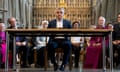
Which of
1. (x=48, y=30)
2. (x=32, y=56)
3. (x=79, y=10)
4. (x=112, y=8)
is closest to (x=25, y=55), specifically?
(x=32, y=56)

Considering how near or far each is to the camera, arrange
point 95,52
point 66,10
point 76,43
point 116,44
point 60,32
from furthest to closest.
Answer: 1. point 66,10
2. point 76,43
3. point 116,44
4. point 95,52
5. point 60,32

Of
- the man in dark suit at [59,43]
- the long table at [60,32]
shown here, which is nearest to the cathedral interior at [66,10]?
the man in dark suit at [59,43]

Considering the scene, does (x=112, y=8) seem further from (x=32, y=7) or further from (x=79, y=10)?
(x=32, y=7)

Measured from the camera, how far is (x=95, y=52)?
28.5ft

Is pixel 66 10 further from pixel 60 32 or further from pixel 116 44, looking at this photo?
Result: pixel 60 32

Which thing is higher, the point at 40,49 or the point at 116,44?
the point at 116,44

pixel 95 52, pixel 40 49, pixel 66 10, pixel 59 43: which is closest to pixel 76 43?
pixel 95 52

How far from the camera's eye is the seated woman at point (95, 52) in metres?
8.64

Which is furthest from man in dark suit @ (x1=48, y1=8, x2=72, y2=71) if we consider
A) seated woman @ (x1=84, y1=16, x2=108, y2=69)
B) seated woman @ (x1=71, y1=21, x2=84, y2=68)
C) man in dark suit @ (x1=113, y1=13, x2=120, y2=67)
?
man in dark suit @ (x1=113, y1=13, x2=120, y2=67)

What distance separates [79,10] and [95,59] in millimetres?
12401

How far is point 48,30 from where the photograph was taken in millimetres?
6973

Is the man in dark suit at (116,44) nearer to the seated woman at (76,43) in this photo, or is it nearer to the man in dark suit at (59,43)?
the seated woman at (76,43)

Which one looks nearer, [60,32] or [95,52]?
[60,32]

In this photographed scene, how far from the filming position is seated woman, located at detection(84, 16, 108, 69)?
8641 millimetres
